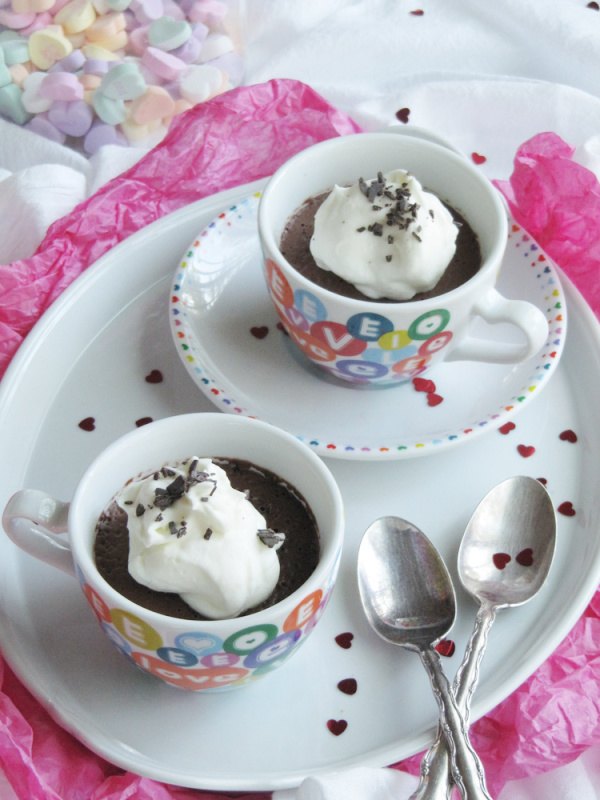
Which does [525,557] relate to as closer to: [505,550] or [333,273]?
[505,550]

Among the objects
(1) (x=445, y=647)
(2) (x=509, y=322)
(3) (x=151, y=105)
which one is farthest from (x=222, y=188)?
(1) (x=445, y=647)

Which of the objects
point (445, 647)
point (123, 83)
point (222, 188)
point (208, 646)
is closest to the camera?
point (208, 646)

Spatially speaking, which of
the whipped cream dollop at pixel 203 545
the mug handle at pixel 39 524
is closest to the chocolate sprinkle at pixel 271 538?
the whipped cream dollop at pixel 203 545

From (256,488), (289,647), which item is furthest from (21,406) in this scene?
(289,647)

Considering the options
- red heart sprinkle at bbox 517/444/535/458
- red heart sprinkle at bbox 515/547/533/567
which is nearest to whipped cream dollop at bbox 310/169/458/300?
red heart sprinkle at bbox 517/444/535/458

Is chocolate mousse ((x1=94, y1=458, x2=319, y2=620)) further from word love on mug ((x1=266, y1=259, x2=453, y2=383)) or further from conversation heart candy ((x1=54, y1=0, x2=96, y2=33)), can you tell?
conversation heart candy ((x1=54, y1=0, x2=96, y2=33))

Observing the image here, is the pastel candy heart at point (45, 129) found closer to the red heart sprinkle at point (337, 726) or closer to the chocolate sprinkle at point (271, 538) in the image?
the chocolate sprinkle at point (271, 538)
